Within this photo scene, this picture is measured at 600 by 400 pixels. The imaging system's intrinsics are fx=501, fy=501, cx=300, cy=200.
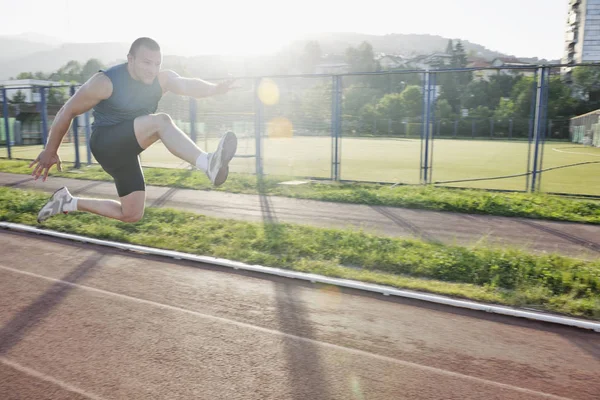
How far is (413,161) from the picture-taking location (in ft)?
69.7

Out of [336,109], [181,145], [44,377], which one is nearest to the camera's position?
[44,377]

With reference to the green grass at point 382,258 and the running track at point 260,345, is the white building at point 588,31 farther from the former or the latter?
the running track at point 260,345

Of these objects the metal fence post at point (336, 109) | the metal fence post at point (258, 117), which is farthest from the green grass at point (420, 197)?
the metal fence post at point (336, 109)

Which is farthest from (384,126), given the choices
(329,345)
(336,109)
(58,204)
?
(329,345)

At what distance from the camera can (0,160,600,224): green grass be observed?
10117 millimetres

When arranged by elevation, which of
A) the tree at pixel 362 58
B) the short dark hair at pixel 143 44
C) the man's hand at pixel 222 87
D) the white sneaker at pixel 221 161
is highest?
the tree at pixel 362 58

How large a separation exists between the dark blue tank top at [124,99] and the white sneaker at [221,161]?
0.84 metres

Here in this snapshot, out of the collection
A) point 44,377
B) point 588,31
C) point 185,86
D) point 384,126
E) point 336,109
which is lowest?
point 44,377

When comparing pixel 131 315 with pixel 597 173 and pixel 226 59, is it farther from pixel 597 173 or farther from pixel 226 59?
pixel 226 59

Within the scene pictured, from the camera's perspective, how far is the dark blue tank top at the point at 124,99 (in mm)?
4496

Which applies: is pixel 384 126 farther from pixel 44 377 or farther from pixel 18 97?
pixel 18 97

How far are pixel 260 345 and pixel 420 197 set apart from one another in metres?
7.66

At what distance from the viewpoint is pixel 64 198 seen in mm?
6031

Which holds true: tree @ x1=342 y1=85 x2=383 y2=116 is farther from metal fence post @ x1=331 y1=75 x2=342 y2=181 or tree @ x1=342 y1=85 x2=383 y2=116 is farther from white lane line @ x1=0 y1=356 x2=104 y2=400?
white lane line @ x1=0 y1=356 x2=104 y2=400
